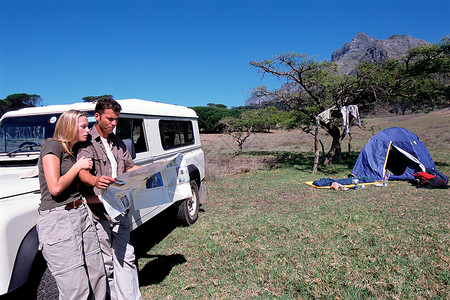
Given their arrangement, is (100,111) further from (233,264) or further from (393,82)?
(393,82)

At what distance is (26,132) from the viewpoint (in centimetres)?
349

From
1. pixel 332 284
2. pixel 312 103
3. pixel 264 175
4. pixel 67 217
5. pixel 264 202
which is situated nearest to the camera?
pixel 67 217

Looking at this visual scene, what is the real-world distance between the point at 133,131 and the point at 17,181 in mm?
1555

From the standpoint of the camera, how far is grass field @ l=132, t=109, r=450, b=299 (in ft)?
10.1

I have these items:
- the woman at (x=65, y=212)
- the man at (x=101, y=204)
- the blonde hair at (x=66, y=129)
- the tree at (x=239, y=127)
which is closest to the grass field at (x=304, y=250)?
the man at (x=101, y=204)

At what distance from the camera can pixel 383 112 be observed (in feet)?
45.1

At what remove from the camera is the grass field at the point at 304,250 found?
3086mm

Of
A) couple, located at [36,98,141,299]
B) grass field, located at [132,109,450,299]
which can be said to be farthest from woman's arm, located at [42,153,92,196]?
grass field, located at [132,109,450,299]

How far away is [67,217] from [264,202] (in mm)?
5477

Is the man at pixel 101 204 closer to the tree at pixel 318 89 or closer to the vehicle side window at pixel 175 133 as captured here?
the vehicle side window at pixel 175 133

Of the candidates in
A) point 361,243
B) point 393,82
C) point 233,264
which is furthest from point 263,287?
point 393,82

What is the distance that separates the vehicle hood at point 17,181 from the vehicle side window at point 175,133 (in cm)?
202

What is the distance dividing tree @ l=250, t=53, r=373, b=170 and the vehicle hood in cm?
1002

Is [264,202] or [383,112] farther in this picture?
[383,112]
